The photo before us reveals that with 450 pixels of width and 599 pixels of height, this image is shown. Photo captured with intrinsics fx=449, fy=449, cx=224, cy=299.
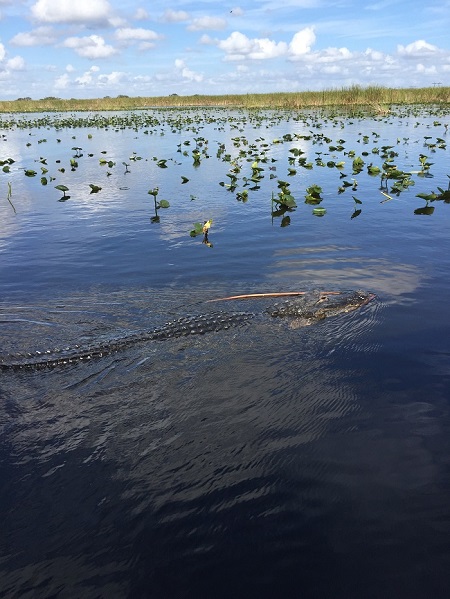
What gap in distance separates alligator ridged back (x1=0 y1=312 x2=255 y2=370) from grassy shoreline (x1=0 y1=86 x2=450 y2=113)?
133 ft

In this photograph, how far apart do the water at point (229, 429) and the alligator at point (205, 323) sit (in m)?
0.17

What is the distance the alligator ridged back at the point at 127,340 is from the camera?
17.8 ft

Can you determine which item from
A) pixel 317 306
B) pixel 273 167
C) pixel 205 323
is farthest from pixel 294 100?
pixel 205 323

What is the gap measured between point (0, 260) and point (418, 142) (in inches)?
849

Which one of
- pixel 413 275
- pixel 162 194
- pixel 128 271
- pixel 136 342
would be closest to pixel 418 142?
pixel 162 194

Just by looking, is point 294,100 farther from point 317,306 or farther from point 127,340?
point 127,340

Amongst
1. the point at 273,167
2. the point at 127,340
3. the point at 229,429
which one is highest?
the point at 273,167

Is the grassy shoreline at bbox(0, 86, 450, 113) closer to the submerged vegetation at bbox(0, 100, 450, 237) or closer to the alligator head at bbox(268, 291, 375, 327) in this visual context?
the submerged vegetation at bbox(0, 100, 450, 237)

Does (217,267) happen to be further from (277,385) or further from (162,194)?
(162,194)

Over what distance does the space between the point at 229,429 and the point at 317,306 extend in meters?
2.87

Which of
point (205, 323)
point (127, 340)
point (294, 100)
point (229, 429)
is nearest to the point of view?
point (229, 429)

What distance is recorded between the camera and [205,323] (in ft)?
20.1

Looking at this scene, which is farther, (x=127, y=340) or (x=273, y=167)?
(x=273, y=167)

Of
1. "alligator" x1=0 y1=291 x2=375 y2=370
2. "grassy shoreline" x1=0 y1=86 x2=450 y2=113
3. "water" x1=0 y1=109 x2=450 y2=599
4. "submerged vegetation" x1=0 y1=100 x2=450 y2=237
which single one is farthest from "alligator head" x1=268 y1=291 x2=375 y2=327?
"grassy shoreline" x1=0 y1=86 x2=450 y2=113
